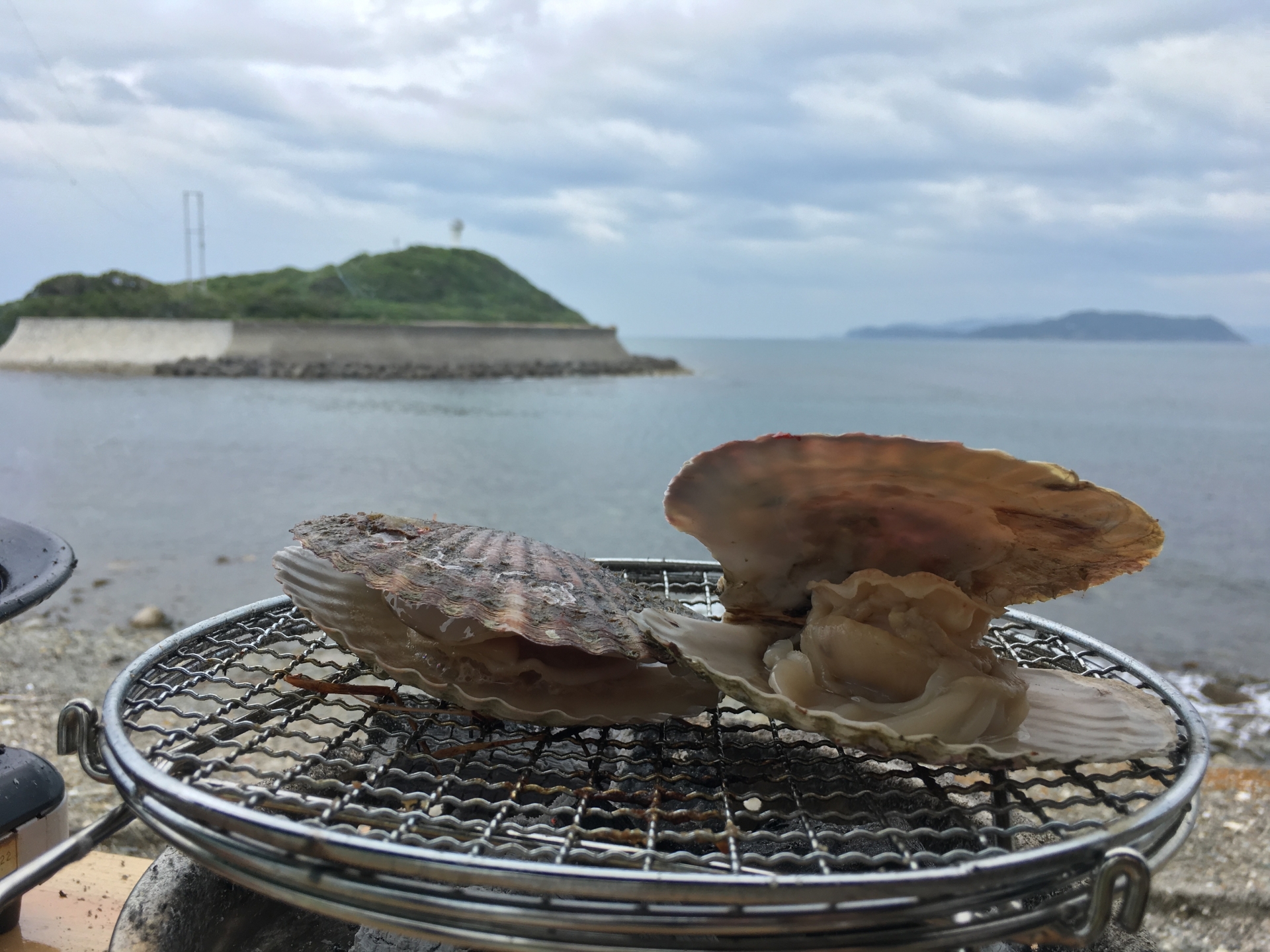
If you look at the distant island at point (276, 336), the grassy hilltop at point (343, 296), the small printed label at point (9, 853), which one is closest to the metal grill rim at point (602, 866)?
the small printed label at point (9, 853)

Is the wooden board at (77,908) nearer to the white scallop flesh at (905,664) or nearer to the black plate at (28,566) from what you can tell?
the black plate at (28,566)

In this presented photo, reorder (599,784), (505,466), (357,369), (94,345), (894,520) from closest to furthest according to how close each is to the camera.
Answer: (599,784), (894,520), (505,466), (94,345), (357,369)

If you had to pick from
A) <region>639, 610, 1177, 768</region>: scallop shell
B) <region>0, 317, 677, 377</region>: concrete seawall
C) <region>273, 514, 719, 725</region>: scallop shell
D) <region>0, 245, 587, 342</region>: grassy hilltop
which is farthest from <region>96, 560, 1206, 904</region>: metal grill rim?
<region>0, 245, 587, 342</region>: grassy hilltop

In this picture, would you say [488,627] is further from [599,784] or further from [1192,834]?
[1192,834]

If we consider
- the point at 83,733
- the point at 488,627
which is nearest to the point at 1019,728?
the point at 488,627

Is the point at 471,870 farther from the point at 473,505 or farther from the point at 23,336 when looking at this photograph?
the point at 23,336

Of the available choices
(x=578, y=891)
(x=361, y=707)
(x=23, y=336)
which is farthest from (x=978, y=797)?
(x=23, y=336)
